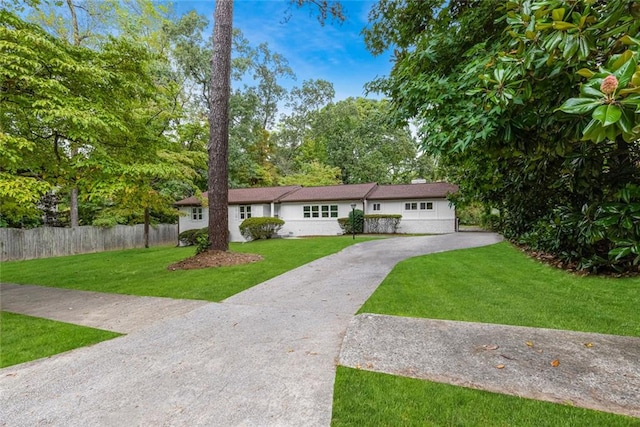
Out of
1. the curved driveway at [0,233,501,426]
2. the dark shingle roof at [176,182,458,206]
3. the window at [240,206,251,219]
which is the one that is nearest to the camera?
the curved driveway at [0,233,501,426]

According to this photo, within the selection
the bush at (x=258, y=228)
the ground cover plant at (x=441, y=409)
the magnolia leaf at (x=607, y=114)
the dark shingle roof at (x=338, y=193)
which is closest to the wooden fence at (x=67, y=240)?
the dark shingle roof at (x=338, y=193)

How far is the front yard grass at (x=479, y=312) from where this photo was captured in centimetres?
225

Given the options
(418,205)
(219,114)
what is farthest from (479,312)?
(418,205)

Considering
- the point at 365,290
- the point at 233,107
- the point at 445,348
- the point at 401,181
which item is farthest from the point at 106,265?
the point at 401,181

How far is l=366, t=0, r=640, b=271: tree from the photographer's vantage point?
5.31ft

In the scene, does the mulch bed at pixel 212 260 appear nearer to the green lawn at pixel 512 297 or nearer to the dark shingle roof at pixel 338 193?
the green lawn at pixel 512 297

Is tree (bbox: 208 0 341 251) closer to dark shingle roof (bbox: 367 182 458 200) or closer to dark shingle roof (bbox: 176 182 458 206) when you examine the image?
dark shingle roof (bbox: 176 182 458 206)

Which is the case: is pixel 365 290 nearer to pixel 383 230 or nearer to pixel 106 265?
pixel 106 265

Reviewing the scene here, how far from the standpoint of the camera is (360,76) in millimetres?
14477

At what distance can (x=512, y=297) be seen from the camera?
17.1ft

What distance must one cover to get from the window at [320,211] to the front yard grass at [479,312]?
37.1 ft

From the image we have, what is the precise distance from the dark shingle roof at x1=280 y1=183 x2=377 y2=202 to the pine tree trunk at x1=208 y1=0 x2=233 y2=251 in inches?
448

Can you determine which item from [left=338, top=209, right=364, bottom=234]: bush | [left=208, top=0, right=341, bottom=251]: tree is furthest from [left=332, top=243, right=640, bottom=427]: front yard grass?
[left=338, top=209, right=364, bottom=234]: bush

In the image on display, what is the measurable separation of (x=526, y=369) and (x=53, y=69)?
7867 millimetres
